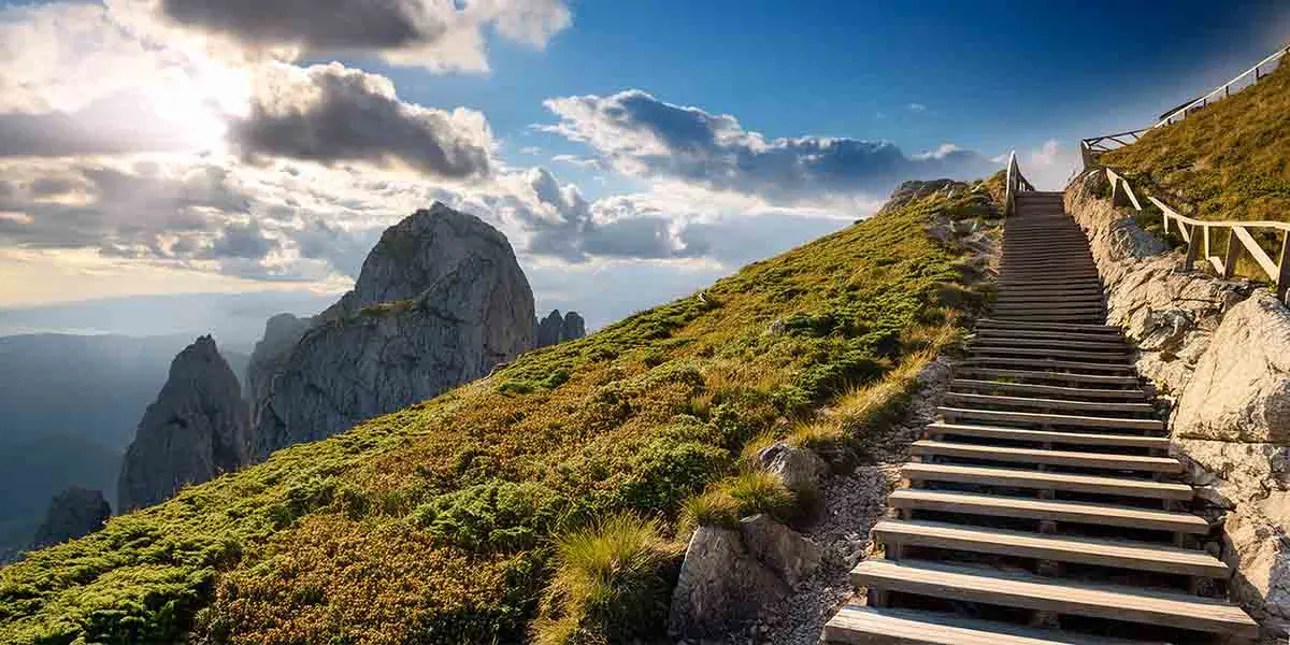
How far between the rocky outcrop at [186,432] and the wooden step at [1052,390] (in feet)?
287

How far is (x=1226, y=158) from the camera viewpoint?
22781 millimetres

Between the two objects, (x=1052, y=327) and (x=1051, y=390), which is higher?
(x=1052, y=327)

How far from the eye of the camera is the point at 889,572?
251 inches

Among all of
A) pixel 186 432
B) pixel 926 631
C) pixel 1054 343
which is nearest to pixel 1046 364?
pixel 1054 343

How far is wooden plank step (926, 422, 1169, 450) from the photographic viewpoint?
29.1 feet

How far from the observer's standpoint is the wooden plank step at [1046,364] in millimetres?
12109

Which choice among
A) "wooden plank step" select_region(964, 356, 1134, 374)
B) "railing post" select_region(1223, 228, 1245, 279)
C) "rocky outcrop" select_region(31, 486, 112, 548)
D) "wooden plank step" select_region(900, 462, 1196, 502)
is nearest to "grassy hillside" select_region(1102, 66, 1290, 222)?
"railing post" select_region(1223, 228, 1245, 279)

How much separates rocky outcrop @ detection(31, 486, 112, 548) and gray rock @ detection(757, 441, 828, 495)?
84.2 m

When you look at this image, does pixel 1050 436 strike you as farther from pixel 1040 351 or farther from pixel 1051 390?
pixel 1040 351

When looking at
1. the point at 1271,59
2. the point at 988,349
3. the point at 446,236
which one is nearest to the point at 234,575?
the point at 988,349

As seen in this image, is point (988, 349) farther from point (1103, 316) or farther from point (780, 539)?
point (780, 539)

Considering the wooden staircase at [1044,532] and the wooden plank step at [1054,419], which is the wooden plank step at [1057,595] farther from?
the wooden plank step at [1054,419]

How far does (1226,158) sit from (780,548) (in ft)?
87.4

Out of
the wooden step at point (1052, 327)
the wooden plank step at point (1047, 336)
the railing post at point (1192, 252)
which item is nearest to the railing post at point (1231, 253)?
the railing post at point (1192, 252)
